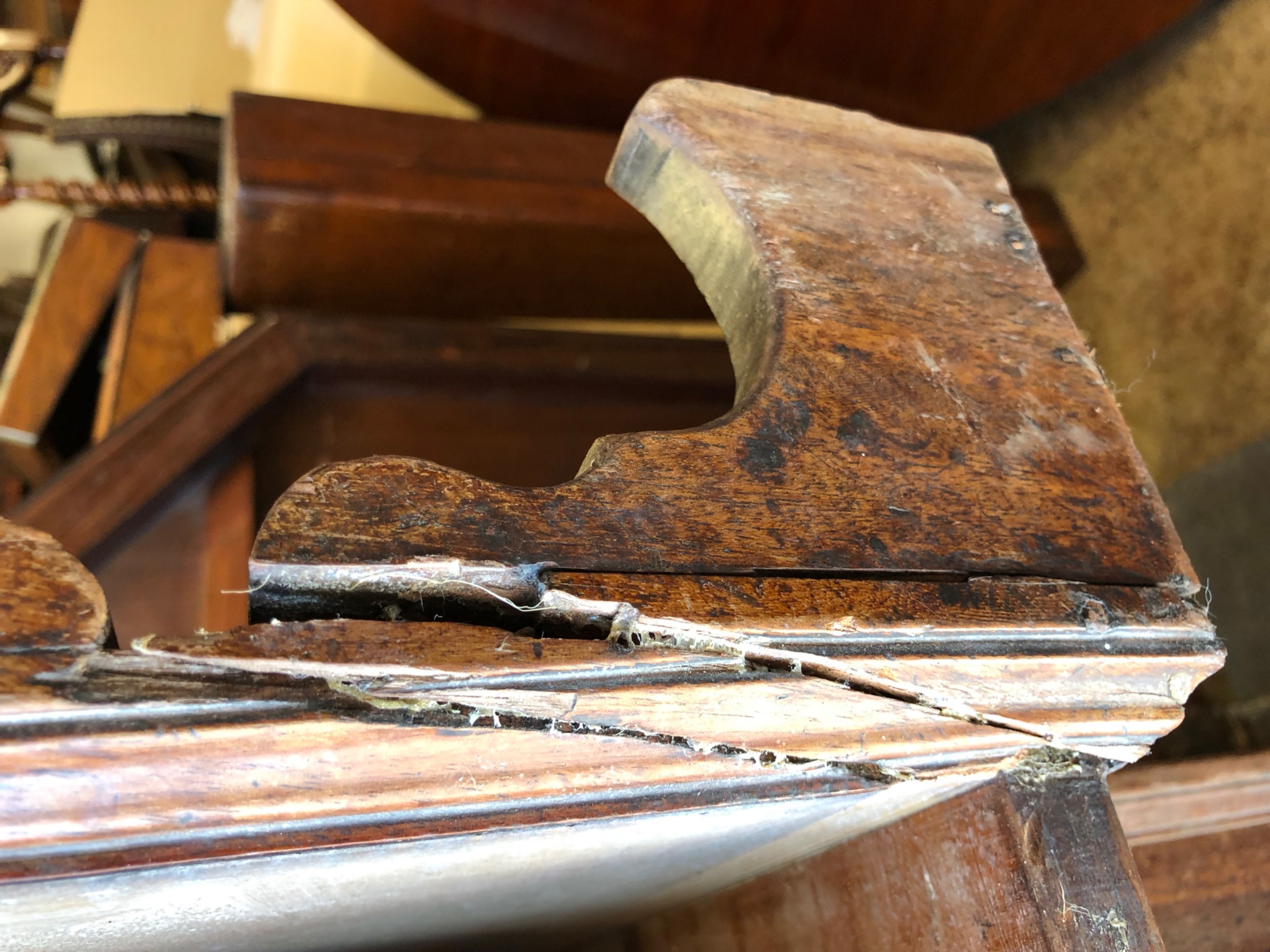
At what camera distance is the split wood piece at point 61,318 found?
1.20 meters

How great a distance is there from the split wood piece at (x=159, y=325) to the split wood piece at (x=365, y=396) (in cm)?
14

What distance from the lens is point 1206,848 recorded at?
101 centimetres

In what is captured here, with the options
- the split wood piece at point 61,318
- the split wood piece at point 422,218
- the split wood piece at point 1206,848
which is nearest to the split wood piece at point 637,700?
the split wood piece at point 1206,848

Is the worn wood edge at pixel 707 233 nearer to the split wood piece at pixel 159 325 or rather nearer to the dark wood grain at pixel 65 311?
the split wood piece at pixel 159 325

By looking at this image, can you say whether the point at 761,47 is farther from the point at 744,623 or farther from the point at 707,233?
the point at 744,623

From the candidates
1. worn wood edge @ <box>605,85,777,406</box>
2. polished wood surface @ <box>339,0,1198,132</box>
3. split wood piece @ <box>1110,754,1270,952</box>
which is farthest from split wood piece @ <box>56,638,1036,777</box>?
polished wood surface @ <box>339,0,1198,132</box>

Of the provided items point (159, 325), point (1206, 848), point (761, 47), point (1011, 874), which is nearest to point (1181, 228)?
point (761, 47)

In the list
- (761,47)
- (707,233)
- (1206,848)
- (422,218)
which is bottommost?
(1206,848)

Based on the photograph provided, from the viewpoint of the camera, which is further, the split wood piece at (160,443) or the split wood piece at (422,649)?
the split wood piece at (160,443)

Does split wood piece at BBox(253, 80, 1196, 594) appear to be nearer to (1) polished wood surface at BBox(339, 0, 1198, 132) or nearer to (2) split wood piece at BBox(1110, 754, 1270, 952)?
(2) split wood piece at BBox(1110, 754, 1270, 952)

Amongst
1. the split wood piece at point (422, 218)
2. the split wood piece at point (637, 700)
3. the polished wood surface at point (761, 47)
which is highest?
the polished wood surface at point (761, 47)

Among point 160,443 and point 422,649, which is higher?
point 160,443

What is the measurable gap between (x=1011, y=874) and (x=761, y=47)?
49.4 inches

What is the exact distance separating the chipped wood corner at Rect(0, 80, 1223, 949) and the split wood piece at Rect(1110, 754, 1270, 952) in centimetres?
49
